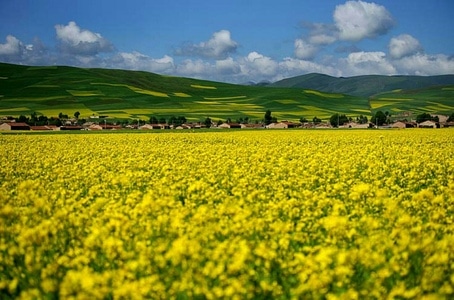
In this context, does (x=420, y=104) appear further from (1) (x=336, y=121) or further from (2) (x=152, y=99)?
(2) (x=152, y=99)

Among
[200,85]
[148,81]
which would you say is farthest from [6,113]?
[200,85]

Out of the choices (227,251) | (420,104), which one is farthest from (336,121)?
(227,251)

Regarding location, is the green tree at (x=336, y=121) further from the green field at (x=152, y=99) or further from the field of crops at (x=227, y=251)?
Result: the field of crops at (x=227, y=251)

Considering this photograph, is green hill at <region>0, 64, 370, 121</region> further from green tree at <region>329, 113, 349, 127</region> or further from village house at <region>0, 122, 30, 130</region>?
village house at <region>0, 122, 30, 130</region>

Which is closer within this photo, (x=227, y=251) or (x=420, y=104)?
(x=227, y=251)

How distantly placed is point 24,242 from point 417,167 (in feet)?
38.7

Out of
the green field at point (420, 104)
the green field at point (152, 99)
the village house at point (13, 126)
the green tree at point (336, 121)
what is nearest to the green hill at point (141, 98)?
the green field at point (152, 99)

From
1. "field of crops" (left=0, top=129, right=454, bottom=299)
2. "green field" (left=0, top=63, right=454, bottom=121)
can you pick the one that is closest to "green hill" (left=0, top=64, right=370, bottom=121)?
"green field" (left=0, top=63, right=454, bottom=121)

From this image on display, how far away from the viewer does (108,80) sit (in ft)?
561

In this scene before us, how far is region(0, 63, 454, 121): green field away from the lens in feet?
432

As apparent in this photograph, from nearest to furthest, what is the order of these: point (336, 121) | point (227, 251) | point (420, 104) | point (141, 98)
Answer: point (227, 251) → point (336, 121) → point (141, 98) → point (420, 104)

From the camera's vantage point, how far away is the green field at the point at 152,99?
432 ft

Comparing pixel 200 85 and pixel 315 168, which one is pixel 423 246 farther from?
pixel 200 85

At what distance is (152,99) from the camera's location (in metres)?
151
